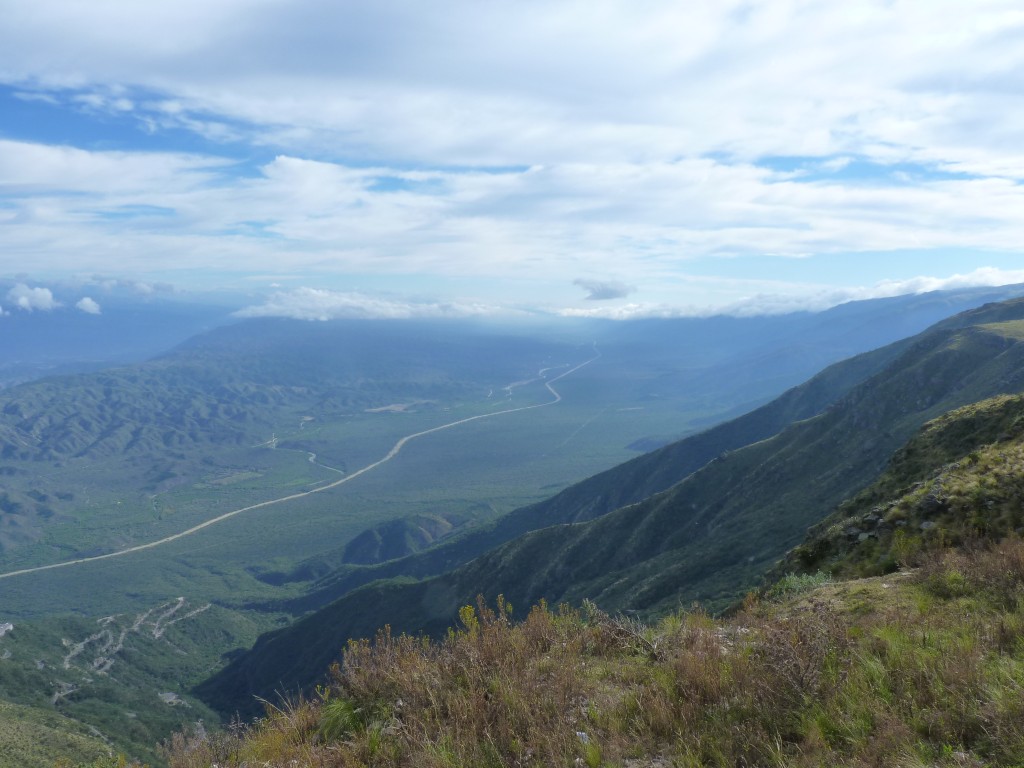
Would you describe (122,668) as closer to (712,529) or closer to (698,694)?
(712,529)

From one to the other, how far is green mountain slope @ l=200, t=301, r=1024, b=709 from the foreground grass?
94.5 ft

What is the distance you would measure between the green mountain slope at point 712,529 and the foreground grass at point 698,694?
28813 mm

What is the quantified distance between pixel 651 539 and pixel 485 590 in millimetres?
25944

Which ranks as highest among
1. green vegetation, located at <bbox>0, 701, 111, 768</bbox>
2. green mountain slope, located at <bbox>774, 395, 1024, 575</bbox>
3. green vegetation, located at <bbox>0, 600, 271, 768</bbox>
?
green mountain slope, located at <bbox>774, 395, 1024, 575</bbox>

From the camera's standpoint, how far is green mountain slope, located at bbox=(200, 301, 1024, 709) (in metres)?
50.6

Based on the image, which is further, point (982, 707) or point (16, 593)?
point (16, 593)

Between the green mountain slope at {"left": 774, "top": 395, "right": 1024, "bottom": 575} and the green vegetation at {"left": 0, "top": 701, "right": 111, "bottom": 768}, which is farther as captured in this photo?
the green vegetation at {"left": 0, "top": 701, "right": 111, "bottom": 768}

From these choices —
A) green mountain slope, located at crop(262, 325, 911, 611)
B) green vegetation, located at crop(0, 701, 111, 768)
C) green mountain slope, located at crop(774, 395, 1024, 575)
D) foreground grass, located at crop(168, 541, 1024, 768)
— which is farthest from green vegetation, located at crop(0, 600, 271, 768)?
green mountain slope, located at crop(774, 395, 1024, 575)

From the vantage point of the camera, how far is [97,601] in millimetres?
174250

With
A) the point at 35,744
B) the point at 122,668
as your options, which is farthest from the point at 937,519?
the point at 122,668

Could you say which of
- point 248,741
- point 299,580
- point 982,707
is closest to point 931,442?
point 982,707

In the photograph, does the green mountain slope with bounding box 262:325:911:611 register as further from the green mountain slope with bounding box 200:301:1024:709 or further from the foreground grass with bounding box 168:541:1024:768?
the foreground grass with bounding box 168:541:1024:768

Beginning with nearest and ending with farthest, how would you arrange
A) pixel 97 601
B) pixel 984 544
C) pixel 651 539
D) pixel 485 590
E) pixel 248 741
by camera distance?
pixel 248 741 < pixel 984 544 < pixel 651 539 < pixel 485 590 < pixel 97 601

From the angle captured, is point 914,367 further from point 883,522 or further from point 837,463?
point 883,522
